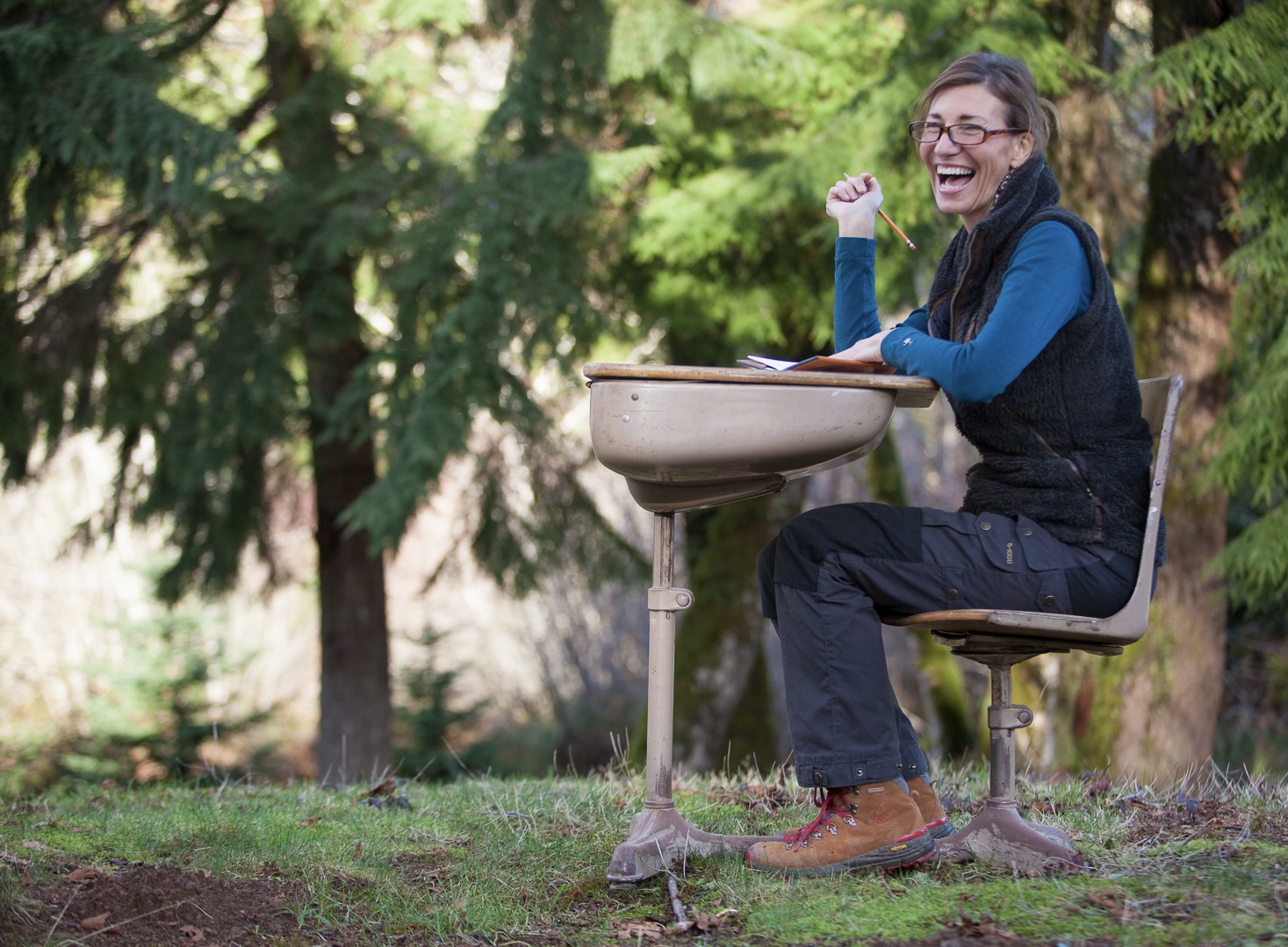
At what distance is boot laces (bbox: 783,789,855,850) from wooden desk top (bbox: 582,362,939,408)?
90 cm

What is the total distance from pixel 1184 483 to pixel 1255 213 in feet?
4.56

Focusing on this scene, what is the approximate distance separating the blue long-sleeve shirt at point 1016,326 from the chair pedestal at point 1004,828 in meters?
0.68

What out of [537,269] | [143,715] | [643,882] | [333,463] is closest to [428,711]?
[143,715]

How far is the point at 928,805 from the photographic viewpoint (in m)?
2.83

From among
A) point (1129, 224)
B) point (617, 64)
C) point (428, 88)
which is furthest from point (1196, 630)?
point (428, 88)

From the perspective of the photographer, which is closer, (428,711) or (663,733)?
(663,733)

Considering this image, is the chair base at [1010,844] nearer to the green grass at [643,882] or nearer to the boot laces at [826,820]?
the green grass at [643,882]

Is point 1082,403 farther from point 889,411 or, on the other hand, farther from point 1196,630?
point 1196,630

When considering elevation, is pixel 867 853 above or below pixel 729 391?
below

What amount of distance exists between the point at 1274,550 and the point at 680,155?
371 cm

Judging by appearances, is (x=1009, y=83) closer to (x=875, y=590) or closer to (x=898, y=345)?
(x=898, y=345)

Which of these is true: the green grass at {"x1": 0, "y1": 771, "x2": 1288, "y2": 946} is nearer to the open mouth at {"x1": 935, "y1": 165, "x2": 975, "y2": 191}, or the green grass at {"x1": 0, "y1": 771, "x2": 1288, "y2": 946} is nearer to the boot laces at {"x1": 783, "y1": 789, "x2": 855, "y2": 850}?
the boot laces at {"x1": 783, "y1": 789, "x2": 855, "y2": 850}

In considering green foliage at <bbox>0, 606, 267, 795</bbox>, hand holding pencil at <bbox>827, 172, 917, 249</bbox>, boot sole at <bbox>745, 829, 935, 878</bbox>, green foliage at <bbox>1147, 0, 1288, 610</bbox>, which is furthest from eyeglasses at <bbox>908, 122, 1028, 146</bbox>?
green foliage at <bbox>0, 606, 267, 795</bbox>

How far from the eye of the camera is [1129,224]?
24.2ft
